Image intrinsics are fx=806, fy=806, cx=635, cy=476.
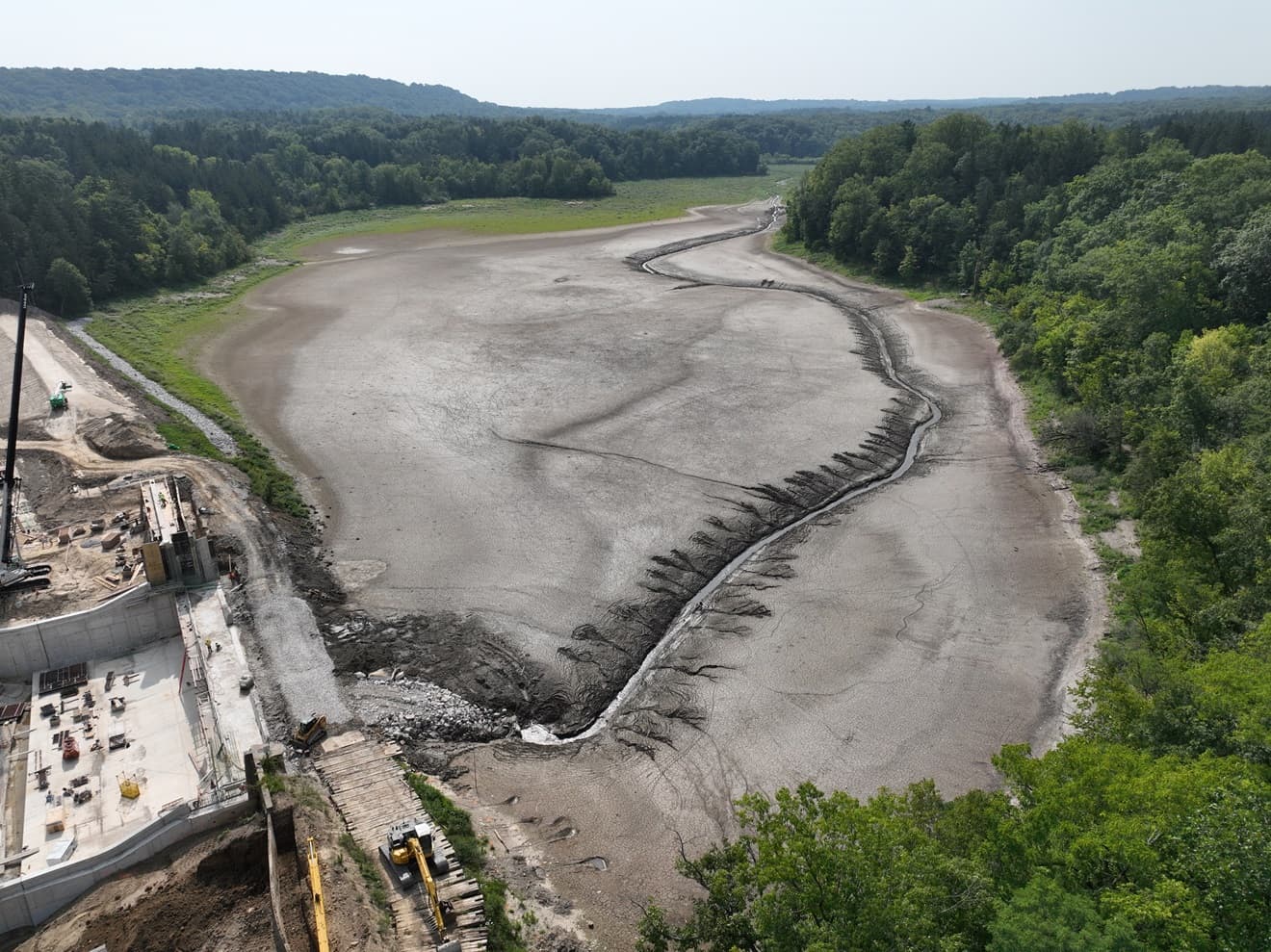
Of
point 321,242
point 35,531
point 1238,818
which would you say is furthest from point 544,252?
point 1238,818

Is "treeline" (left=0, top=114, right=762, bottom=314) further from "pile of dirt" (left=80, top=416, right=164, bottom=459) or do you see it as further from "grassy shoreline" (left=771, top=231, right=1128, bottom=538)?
"grassy shoreline" (left=771, top=231, right=1128, bottom=538)

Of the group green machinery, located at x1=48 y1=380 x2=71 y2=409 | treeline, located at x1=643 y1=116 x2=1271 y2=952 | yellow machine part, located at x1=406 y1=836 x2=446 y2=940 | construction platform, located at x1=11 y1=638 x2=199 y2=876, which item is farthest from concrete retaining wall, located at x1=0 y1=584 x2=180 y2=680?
green machinery, located at x1=48 y1=380 x2=71 y2=409

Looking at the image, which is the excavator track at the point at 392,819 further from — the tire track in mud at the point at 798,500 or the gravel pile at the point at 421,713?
the tire track in mud at the point at 798,500

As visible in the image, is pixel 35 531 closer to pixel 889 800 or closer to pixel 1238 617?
pixel 889 800

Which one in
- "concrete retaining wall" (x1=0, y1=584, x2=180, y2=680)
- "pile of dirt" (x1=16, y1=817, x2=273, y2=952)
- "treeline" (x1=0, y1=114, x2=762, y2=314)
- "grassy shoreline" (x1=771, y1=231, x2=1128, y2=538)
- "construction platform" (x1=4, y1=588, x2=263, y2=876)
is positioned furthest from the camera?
"treeline" (x1=0, y1=114, x2=762, y2=314)

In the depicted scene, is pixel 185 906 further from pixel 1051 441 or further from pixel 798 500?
pixel 1051 441
